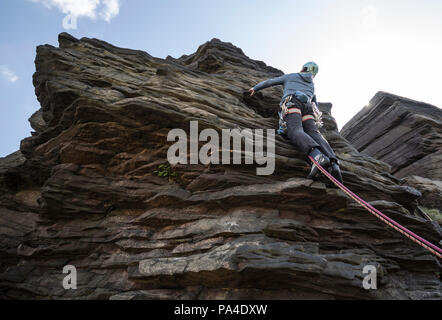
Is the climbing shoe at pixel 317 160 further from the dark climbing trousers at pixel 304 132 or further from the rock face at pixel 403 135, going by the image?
the rock face at pixel 403 135

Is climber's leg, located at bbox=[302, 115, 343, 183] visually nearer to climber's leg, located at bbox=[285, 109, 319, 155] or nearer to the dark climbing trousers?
the dark climbing trousers

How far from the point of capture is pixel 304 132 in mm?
6824

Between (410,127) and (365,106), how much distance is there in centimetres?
520

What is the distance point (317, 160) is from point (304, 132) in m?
1.32

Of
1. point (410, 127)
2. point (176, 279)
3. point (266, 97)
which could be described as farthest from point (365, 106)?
point (176, 279)

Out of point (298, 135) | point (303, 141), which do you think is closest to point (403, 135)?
point (298, 135)

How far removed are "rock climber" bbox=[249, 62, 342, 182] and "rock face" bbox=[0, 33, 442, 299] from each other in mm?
553

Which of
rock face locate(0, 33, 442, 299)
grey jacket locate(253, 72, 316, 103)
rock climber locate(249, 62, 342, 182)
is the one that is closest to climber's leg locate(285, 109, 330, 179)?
rock climber locate(249, 62, 342, 182)

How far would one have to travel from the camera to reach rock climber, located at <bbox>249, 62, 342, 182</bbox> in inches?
241

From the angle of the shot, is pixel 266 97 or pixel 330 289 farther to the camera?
pixel 266 97

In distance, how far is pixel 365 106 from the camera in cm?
1988

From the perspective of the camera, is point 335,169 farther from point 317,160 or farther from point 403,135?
point 403,135
